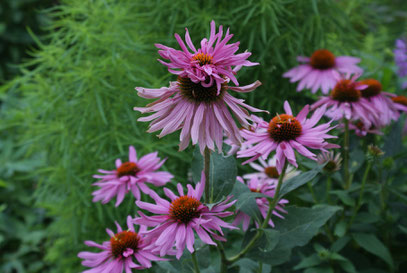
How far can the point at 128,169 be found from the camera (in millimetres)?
648

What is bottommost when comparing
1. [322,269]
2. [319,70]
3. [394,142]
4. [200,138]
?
[322,269]

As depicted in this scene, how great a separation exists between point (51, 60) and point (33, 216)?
0.85m

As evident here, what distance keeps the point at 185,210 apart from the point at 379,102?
19.7 inches

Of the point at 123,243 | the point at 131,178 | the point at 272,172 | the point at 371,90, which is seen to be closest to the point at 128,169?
the point at 131,178

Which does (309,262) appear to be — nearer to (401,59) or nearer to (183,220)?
(183,220)

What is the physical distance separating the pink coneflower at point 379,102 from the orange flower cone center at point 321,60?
154 millimetres

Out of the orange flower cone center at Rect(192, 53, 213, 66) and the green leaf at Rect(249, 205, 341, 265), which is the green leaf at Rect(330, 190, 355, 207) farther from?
the orange flower cone center at Rect(192, 53, 213, 66)

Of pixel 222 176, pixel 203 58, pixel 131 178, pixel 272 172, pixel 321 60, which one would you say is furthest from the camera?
pixel 321 60

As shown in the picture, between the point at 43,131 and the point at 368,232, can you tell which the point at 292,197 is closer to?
the point at 368,232

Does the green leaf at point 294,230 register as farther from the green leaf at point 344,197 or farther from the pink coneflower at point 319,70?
the pink coneflower at point 319,70

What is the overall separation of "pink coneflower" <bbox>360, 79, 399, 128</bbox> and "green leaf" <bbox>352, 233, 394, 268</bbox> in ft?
0.69

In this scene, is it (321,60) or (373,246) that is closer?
(373,246)

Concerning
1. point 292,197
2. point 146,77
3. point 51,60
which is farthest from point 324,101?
point 51,60

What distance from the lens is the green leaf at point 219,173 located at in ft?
1.59
